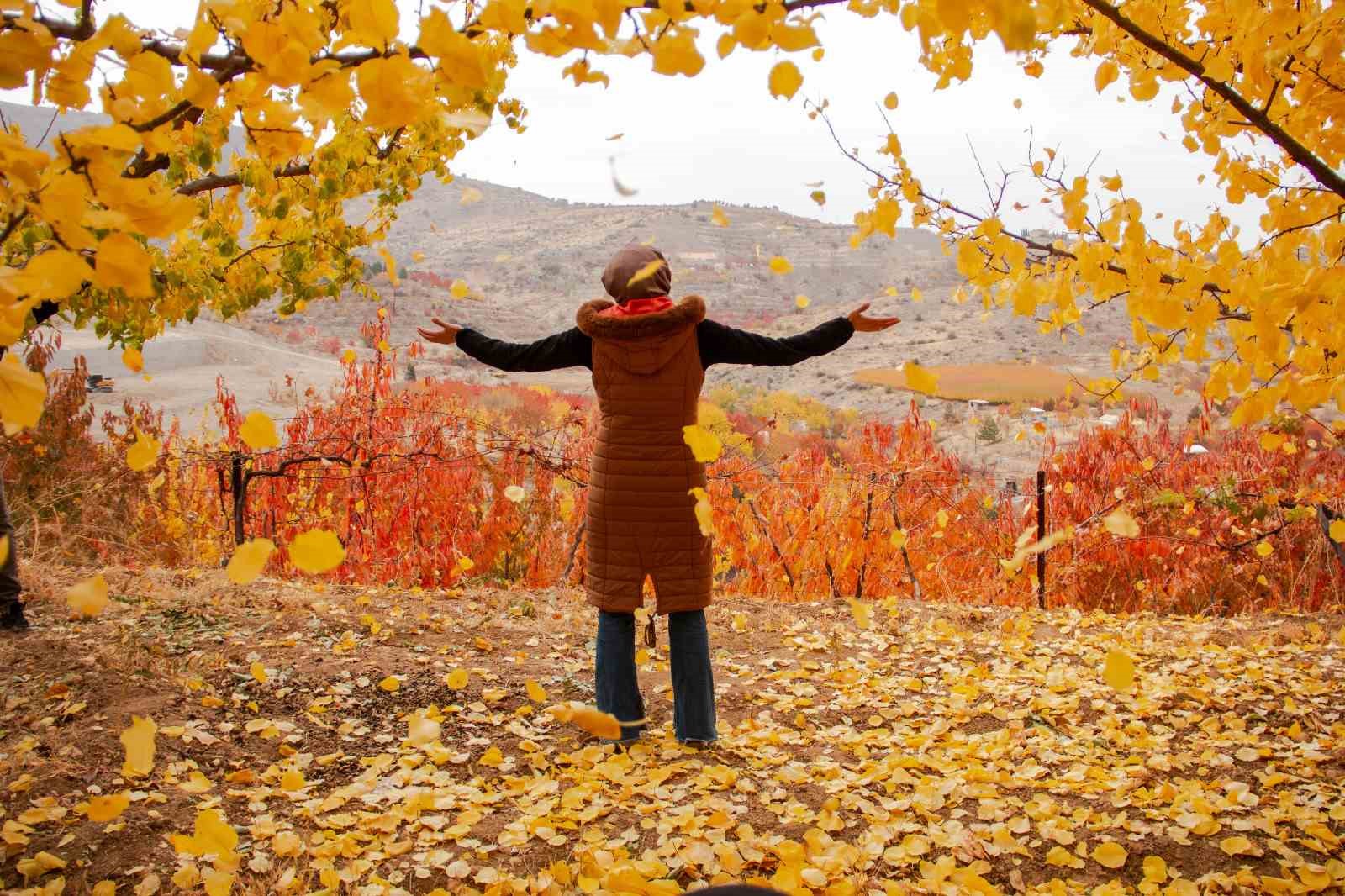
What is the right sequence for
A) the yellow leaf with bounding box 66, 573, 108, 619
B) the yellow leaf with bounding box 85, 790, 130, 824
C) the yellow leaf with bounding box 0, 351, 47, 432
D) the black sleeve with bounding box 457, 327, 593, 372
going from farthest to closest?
the black sleeve with bounding box 457, 327, 593, 372, the yellow leaf with bounding box 85, 790, 130, 824, the yellow leaf with bounding box 66, 573, 108, 619, the yellow leaf with bounding box 0, 351, 47, 432

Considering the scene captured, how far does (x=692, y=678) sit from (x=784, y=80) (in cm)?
219

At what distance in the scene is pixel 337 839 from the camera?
94.7 inches

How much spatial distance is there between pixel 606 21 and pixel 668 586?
2004 millimetres

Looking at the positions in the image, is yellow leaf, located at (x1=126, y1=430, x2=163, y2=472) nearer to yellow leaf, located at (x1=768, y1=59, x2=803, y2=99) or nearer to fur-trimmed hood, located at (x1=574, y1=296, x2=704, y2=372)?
yellow leaf, located at (x1=768, y1=59, x2=803, y2=99)

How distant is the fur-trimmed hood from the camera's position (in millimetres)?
2877

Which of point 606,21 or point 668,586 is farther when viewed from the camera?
point 668,586

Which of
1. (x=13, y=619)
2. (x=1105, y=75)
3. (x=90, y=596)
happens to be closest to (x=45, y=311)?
(x=13, y=619)

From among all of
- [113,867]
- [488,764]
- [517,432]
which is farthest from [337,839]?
[517,432]

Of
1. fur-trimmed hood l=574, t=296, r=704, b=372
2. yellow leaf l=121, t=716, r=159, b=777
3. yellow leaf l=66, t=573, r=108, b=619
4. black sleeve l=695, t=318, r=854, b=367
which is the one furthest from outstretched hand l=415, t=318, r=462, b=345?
yellow leaf l=66, t=573, r=108, b=619

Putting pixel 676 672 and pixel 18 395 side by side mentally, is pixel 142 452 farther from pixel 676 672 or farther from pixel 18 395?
pixel 676 672

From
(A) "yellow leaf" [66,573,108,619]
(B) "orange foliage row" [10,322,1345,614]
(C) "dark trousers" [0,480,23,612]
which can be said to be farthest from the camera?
(B) "orange foliage row" [10,322,1345,614]

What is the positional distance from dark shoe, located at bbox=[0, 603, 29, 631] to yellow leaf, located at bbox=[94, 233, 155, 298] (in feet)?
10.7

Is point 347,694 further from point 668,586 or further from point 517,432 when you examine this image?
point 517,432

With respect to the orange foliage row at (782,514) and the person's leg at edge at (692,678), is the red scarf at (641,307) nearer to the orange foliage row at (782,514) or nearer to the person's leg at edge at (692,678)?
the person's leg at edge at (692,678)
